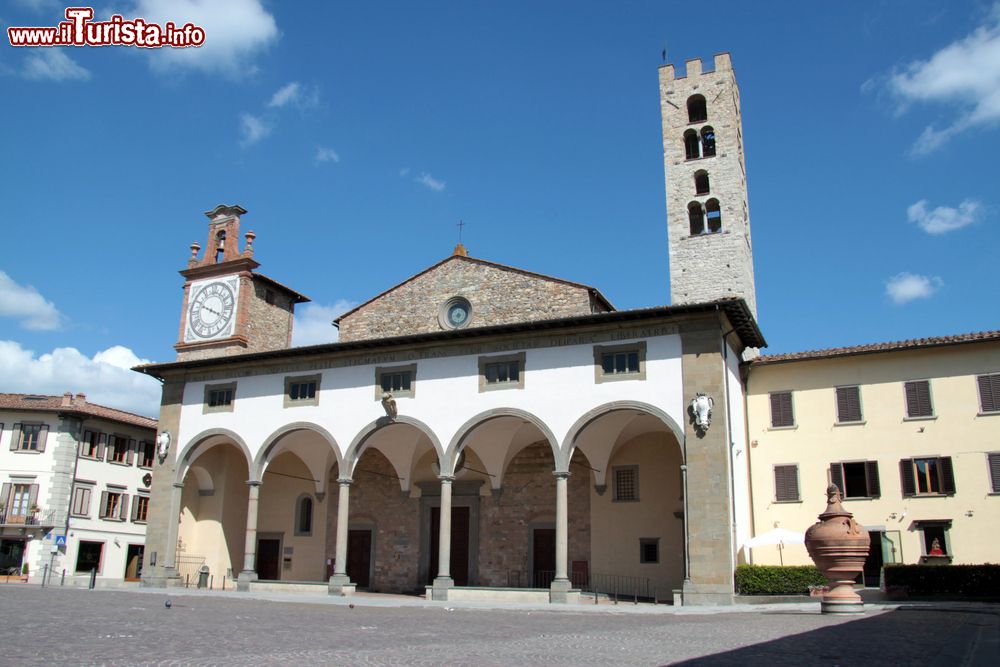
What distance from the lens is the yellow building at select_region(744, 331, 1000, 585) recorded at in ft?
77.8

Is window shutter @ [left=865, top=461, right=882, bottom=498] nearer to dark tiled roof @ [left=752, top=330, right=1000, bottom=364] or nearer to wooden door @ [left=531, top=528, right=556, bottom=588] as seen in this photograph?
dark tiled roof @ [left=752, top=330, right=1000, bottom=364]

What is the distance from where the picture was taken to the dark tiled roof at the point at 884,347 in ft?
79.0

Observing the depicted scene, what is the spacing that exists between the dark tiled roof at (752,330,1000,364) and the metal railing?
299 inches

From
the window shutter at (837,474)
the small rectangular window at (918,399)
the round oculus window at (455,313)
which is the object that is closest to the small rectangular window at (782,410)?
the window shutter at (837,474)

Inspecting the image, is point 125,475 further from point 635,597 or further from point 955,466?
point 955,466

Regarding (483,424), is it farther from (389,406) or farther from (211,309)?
(211,309)

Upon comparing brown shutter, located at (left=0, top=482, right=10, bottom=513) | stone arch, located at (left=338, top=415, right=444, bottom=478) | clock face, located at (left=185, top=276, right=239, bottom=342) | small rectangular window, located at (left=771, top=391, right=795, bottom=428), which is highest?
clock face, located at (left=185, top=276, right=239, bottom=342)

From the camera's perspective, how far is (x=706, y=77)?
35.2 metres

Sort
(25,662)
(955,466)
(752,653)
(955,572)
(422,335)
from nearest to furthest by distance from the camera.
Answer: (25,662) → (752,653) → (955,572) → (955,466) → (422,335)

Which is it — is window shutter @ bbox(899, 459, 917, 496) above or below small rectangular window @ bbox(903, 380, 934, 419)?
below

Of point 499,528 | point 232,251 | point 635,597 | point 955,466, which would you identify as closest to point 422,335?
point 499,528

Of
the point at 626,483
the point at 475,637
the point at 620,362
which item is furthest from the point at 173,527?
the point at 475,637

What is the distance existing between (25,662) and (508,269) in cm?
2258

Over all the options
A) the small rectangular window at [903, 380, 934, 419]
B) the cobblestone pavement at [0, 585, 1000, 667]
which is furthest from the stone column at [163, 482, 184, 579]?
the small rectangular window at [903, 380, 934, 419]
